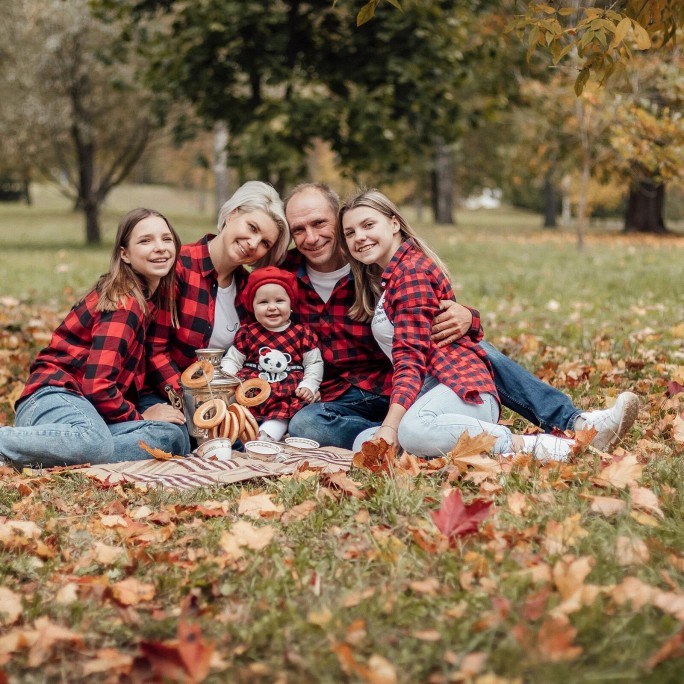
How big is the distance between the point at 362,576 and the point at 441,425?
1.20 m

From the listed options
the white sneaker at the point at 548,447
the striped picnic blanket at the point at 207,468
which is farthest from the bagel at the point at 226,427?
the white sneaker at the point at 548,447

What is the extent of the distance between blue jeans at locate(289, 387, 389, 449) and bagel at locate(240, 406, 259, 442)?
20 cm

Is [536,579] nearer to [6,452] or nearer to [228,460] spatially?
[228,460]

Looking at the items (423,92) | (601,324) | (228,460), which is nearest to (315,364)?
(228,460)

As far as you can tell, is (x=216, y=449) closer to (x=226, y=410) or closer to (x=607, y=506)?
(x=226, y=410)

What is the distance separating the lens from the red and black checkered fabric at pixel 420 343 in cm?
357

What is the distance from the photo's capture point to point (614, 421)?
3.47 meters

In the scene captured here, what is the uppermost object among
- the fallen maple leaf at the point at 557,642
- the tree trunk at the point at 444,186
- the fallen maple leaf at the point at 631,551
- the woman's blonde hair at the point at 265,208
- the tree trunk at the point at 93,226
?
the tree trunk at the point at 444,186

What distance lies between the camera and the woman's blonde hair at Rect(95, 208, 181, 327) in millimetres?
3848

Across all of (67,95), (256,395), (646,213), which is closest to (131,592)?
(256,395)

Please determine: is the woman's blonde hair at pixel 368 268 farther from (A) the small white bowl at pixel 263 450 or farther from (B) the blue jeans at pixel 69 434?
(B) the blue jeans at pixel 69 434

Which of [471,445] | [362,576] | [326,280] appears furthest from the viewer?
[326,280]

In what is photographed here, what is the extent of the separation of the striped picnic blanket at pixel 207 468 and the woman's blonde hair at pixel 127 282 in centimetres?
75

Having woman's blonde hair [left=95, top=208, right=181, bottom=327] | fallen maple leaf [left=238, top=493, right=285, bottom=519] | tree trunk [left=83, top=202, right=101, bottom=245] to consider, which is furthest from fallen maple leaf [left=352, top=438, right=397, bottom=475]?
tree trunk [left=83, top=202, right=101, bottom=245]
